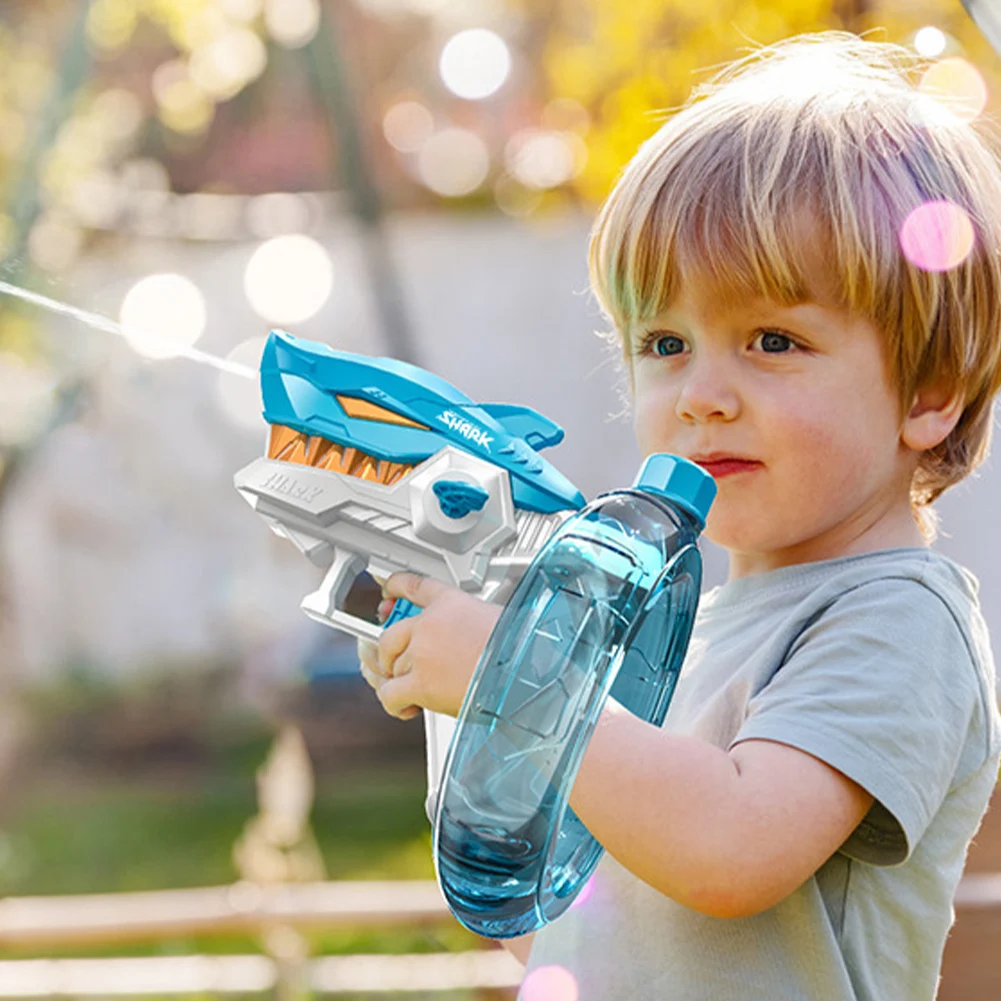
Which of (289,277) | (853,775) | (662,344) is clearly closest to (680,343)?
(662,344)

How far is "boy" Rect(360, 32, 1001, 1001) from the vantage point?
0.53 m

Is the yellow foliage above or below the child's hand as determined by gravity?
above

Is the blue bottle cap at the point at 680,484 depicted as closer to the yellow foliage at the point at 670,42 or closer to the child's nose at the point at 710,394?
the child's nose at the point at 710,394

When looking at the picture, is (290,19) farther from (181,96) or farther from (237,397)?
(237,397)

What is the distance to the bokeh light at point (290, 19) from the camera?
2.82m

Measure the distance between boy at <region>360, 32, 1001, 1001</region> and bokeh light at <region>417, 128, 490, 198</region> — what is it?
3.31m

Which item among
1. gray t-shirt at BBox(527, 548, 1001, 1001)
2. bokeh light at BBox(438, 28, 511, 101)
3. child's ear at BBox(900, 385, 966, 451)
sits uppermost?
bokeh light at BBox(438, 28, 511, 101)

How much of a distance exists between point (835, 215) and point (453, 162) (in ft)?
11.7

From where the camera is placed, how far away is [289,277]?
3.82 metres

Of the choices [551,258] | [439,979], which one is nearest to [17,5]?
[551,258]

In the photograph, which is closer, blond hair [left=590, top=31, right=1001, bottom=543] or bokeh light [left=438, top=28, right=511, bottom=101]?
blond hair [left=590, top=31, right=1001, bottom=543]

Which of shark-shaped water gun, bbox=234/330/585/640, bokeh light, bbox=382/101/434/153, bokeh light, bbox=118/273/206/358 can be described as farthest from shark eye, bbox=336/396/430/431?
bokeh light, bbox=382/101/434/153

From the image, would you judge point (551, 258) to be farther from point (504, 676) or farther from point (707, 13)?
point (504, 676)

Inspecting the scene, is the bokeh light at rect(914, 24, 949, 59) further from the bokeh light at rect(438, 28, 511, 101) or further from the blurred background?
the bokeh light at rect(438, 28, 511, 101)
